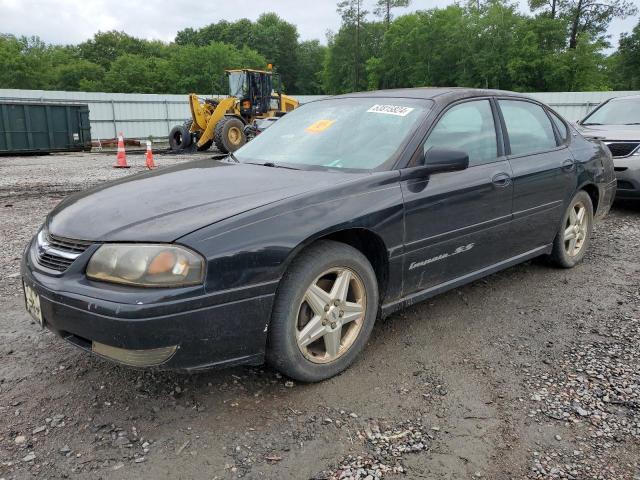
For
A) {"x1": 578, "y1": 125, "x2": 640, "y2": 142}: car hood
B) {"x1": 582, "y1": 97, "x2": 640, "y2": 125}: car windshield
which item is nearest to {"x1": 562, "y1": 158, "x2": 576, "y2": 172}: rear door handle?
{"x1": 578, "y1": 125, "x2": 640, "y2": 142}: car hood

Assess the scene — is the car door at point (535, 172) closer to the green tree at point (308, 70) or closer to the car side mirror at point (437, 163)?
the car side mirror at point (437, 163)

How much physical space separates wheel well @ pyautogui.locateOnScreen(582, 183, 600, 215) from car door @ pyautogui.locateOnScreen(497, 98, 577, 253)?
0.41 metres

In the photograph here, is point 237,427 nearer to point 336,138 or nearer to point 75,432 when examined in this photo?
point 75,432

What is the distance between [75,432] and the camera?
2.29 meters

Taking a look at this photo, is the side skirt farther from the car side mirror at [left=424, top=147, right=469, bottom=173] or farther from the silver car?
the silver car

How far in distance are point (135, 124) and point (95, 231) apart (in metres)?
24.1

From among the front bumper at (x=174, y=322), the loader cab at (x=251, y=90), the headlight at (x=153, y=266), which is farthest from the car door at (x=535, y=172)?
the loader cab at (x=251, y=90)

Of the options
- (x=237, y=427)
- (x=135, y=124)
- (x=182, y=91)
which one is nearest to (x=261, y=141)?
(x=237, y=427)

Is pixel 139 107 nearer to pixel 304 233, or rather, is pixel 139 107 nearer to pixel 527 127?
pixel 527 127

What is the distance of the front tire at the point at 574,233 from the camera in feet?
14.3

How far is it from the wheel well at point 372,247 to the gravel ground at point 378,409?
476 mm

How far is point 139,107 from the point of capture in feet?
80.9

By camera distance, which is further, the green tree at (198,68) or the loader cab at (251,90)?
the green tree at (198,68)

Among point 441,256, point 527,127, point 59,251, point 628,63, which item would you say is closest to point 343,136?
point 441,256
